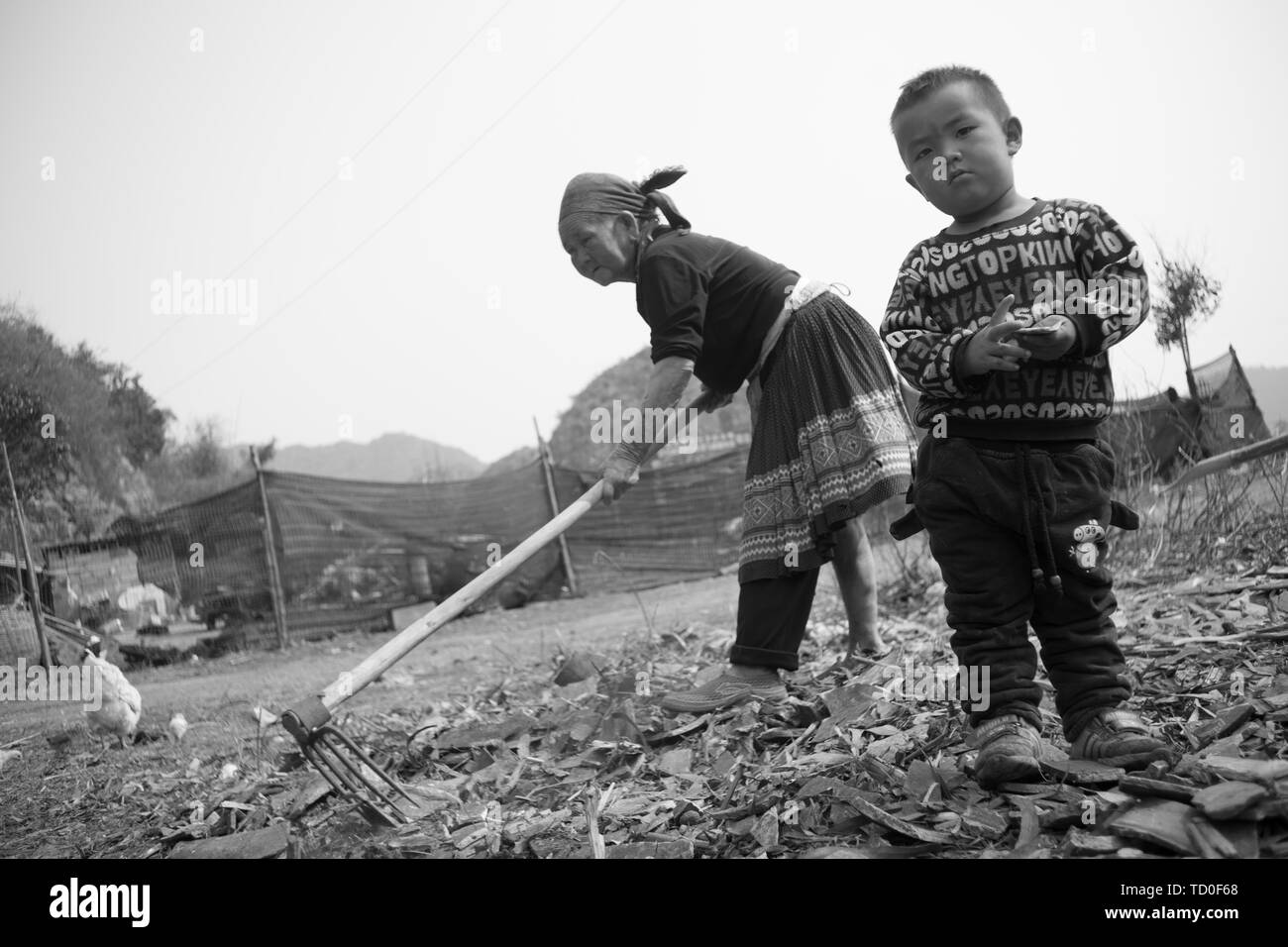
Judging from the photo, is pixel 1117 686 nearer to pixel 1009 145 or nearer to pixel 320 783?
pixel 1009 145

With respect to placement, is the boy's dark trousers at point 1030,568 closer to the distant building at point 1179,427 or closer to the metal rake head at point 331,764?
the metal rake head at point 331,764

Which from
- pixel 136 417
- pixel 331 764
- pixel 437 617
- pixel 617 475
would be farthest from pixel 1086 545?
pixel 136 417

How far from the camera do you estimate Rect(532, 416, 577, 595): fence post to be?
10.2 metres

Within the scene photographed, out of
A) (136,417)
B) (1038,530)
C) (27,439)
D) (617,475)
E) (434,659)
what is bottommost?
(434,659)

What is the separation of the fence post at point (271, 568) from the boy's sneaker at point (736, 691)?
6580 mm

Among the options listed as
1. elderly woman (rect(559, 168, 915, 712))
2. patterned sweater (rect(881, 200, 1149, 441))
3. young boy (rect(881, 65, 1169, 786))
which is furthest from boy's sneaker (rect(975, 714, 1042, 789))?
elderly woman (rect(559, 168, 915, 712))

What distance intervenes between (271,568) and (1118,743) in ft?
26.1

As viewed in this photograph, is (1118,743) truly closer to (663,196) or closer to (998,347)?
(998,347)

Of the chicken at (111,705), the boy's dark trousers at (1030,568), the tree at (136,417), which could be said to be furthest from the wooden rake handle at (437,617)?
the tree at (136,417)

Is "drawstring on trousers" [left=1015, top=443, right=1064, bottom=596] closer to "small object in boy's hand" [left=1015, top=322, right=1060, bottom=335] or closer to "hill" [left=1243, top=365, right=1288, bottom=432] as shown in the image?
"small object in boy's hand" [left=1015, top=322, right=1060, bottom=335]

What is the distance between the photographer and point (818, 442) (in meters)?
2.62

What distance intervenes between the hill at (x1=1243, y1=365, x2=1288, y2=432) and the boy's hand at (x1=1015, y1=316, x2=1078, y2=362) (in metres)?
2.58

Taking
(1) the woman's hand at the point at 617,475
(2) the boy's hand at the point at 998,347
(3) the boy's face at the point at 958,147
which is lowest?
(1) the woman's hand at the point at 617,475

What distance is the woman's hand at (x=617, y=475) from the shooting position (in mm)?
2799
